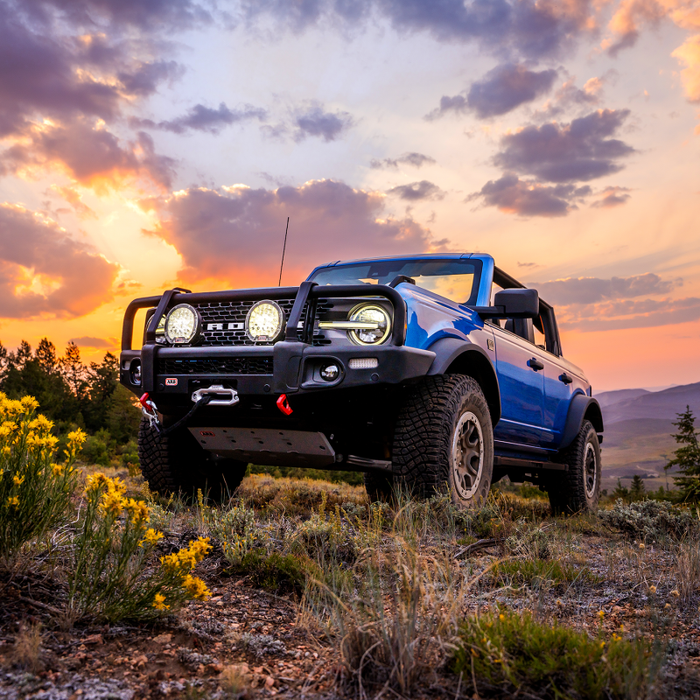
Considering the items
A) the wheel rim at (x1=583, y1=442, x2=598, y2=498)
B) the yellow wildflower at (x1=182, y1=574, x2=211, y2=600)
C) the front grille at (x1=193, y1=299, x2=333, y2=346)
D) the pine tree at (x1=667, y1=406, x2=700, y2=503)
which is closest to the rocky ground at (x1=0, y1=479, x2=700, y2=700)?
the yellow wildflower at (x1=182, y1=574, x2=211, y2=600)

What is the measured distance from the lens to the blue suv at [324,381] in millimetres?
3715

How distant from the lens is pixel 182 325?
427 cm

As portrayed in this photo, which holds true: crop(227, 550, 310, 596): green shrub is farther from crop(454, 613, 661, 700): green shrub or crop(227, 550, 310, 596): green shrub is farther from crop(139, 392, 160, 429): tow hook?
crop(139, 392, 160, 429): tow hook

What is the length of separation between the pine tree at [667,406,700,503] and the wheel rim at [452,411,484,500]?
78.5 ft

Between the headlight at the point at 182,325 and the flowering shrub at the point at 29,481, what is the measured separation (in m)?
1.77

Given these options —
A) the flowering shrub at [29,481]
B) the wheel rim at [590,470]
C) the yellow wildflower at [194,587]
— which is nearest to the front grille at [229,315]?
the flowering shrub at [29,481]

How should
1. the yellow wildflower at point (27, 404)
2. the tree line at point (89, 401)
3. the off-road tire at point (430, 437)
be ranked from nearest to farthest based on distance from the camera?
the yellow wildflower at point (27, 404)
the off-road tire at point (430, 437)
the tree line at point (89, 401)

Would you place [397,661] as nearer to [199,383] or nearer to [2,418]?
[2,418]

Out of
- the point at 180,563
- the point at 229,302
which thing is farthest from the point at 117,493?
the point at 229,302

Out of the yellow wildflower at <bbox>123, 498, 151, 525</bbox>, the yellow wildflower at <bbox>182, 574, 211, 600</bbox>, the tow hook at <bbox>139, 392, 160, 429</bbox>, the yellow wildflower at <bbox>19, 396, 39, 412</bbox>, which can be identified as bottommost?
the yellow wildflower at <bbox>182, 574, 211, 600</bbox>

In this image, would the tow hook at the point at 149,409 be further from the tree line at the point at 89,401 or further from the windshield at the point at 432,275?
the tree line at the point at 89,401

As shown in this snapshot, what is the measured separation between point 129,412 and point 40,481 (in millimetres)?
26740

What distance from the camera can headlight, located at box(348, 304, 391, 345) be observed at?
3.78 meters

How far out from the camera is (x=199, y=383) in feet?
13.1
